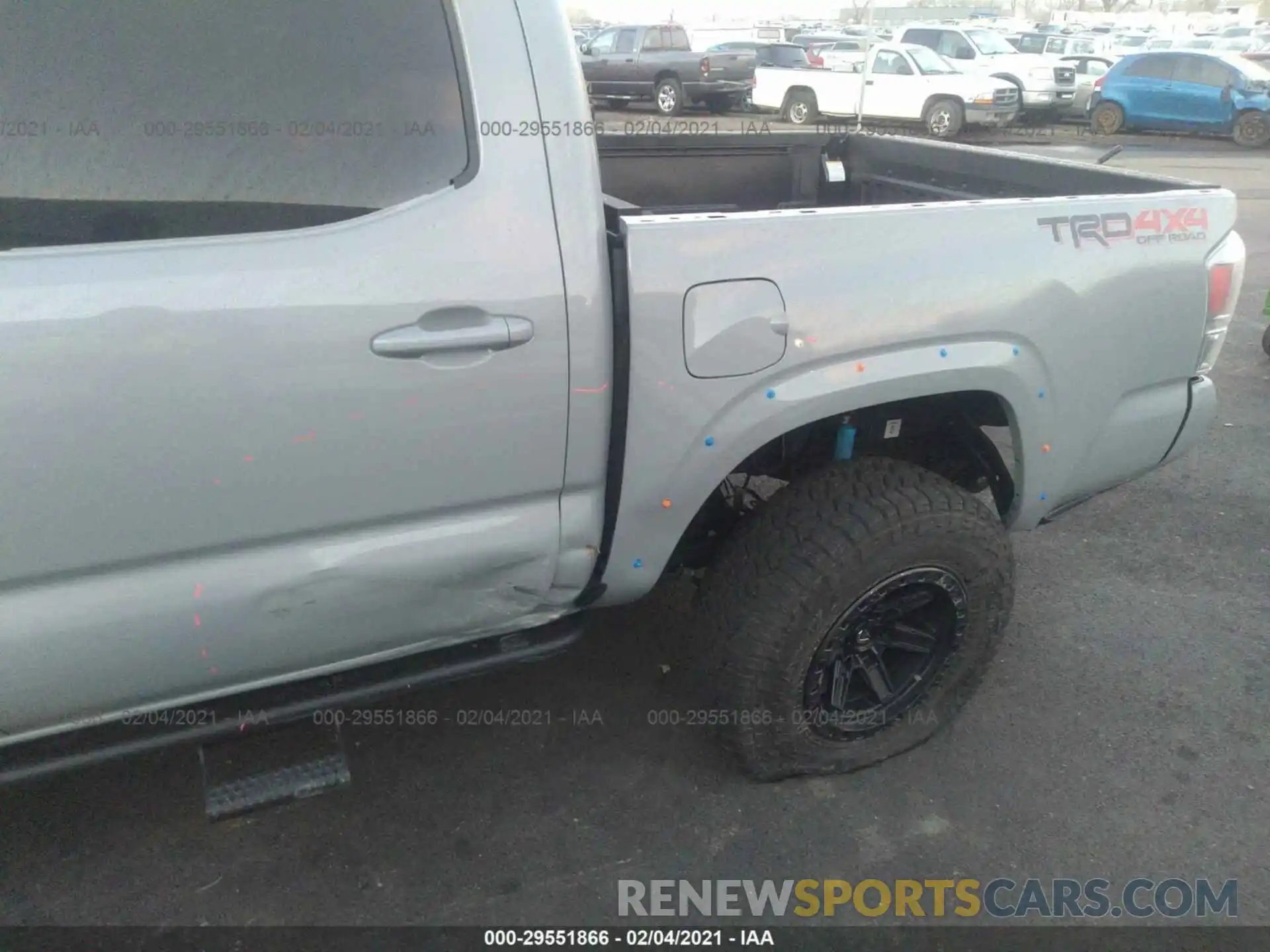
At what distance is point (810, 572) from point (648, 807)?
0.80 metres

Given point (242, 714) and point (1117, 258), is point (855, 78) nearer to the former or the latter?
point (1117, 258)

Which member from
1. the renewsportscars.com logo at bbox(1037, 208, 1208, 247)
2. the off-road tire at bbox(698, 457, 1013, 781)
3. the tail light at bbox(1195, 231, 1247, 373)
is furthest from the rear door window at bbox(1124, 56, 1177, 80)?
the off-road tire at bbox(698, 457, 1013, 781)

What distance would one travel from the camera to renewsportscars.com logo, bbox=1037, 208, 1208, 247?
7.63 ft

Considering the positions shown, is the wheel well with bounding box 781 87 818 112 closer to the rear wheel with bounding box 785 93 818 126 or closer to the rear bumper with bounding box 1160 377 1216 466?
the rear wheel with bounding box 785 93 818 126

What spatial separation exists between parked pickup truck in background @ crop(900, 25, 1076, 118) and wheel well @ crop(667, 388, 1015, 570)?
60.2 ft

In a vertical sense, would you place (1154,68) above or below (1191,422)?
above

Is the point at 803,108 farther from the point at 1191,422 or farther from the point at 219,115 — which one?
the point at 219,115

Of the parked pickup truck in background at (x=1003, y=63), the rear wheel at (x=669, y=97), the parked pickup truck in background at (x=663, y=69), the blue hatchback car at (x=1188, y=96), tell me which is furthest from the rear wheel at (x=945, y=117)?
the rear wheel at (x=669, y=97)

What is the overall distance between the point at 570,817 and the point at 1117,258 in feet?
6.47

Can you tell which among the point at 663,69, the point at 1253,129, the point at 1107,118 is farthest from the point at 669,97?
the point at 1253,129

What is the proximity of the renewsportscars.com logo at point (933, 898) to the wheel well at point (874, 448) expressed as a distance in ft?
2.69

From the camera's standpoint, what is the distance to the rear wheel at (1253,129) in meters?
17.3

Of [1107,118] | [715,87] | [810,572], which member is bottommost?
[810,572]

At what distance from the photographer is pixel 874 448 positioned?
2.76 metres
